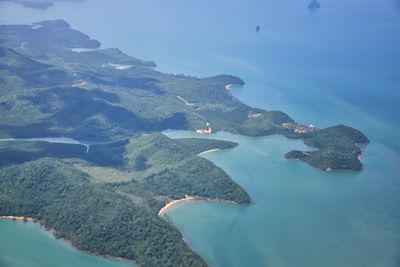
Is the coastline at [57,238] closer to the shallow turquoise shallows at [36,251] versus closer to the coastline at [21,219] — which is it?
the coastline at [21,219]

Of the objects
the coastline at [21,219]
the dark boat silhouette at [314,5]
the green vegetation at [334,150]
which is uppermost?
the green vegetation at [334,150]

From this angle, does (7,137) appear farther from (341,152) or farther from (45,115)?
(341,152)

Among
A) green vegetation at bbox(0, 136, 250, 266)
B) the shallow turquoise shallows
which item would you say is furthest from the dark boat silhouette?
the shallow turquoise shallows

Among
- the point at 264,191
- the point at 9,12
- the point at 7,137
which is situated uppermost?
the point at 264,191

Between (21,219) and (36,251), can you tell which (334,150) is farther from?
(36,251)

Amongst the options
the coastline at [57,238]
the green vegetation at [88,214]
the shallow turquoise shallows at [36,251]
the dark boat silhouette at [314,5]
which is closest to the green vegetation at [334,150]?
the green vegetation at [88,214]

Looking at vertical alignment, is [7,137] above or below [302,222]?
below

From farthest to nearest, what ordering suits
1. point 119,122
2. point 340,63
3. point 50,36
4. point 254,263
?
point 50,36 → point 340,63 → point 119,122 → point 254,263

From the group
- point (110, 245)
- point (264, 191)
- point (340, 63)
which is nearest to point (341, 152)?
point (264, 191)
